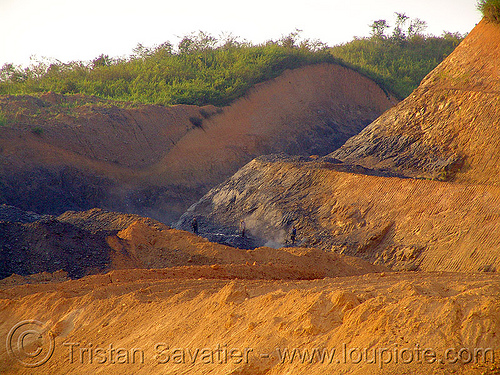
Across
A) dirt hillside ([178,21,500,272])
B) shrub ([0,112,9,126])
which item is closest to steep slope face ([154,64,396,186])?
dirt hillside ([178,21,500,272])

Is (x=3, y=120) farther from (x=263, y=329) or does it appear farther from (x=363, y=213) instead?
(x=263, y=329)

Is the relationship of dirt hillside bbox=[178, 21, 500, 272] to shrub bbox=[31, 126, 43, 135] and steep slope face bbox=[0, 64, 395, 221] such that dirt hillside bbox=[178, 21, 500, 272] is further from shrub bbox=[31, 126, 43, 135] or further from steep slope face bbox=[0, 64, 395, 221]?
shrub bbox=[31, 126, 43, 135]

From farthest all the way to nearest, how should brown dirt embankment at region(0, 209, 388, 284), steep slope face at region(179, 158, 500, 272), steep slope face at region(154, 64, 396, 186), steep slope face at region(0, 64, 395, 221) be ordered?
steep slope face at region(154, 64, 396, 186)
steep slope face at region(0, 64, 395, 221)
steep slope face at region(179, 158, 500, 272)
brown dirt embankment at region(0, 209, 388, 284)

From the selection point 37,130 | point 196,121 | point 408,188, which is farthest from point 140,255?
point 196,121

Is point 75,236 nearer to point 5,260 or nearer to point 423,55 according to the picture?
point 5,260

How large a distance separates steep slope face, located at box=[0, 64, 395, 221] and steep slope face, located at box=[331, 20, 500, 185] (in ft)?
23.1

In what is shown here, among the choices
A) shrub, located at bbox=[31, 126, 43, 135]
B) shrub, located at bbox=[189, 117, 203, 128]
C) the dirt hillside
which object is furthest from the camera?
shrub, located at bbox=[189, 117, 203, 128]

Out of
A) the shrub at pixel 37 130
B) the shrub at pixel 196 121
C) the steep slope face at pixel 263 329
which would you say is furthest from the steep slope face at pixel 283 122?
the steep slope face at pixel 263 329

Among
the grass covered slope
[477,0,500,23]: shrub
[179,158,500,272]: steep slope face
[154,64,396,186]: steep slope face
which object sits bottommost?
[179,158,500,272]: steep slope face

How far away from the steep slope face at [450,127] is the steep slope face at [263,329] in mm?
9423

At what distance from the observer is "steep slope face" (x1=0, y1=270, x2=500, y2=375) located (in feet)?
12.7

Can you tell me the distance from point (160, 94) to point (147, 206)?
27.5 ft

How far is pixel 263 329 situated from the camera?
4.81 metres

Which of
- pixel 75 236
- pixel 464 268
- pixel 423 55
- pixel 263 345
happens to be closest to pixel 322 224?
pixel 464 268
